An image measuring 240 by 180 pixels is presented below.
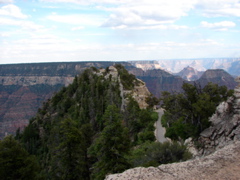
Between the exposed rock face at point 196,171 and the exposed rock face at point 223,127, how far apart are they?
20.2 feet

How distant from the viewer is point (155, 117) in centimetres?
4112

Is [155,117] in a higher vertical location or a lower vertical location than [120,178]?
lower

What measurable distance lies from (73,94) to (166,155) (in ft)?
193

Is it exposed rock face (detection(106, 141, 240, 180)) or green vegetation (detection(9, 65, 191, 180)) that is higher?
exposed rock face (detection(106, 141, 240, 180))

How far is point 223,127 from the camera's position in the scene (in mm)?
19953

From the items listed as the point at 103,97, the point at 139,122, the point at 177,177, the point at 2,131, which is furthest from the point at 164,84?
the point at 177,177

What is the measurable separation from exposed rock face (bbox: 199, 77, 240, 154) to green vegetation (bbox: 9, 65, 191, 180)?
3.41 metres

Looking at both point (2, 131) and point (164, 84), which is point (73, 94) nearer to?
point (2, 131)

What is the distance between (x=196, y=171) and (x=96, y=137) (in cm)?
3346

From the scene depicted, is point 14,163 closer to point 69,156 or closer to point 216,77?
point 69,156

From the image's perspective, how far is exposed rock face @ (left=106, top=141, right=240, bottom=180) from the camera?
11.1 meters

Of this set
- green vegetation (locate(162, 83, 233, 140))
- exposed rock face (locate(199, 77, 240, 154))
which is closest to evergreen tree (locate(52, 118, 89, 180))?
green vegetation (locate(162, 83, 233, 140))

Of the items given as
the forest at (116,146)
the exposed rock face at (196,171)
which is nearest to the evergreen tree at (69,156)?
the forest at (116,146)

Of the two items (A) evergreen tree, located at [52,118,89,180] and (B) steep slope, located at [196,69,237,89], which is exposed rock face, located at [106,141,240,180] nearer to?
(A) evergreen tree, located at [52,118,89,180]
